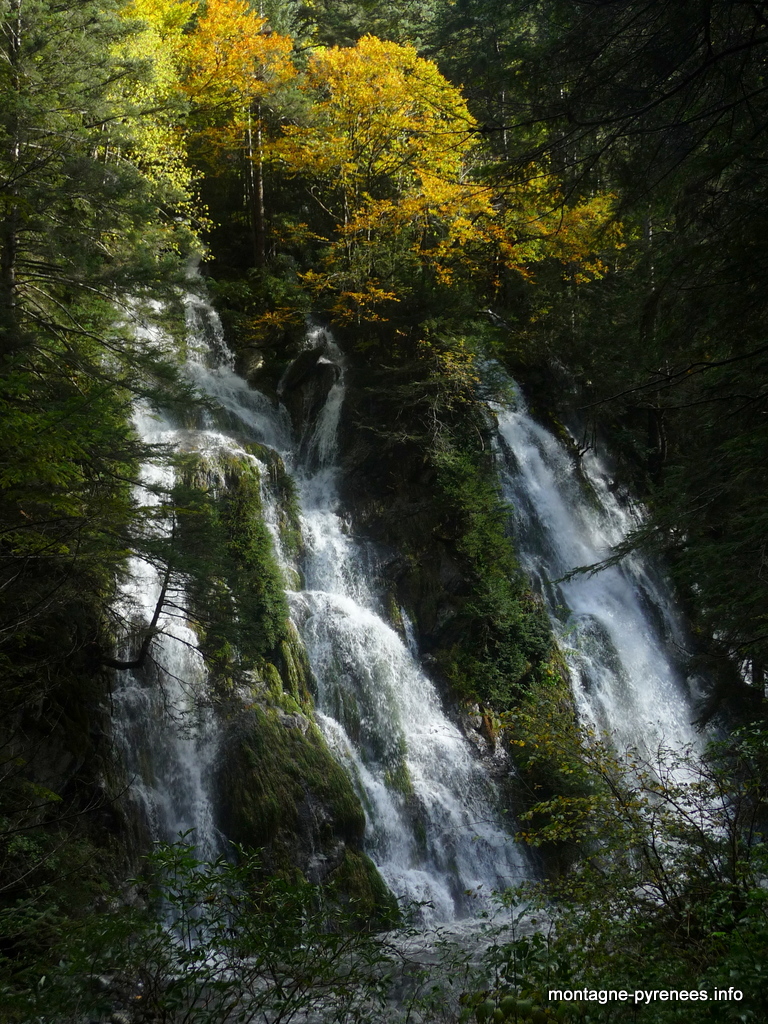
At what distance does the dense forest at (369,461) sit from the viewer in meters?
3.64

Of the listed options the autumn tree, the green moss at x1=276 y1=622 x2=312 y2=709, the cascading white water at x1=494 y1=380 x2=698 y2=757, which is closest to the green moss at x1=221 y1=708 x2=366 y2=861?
the green moss at x1=276 y1=622 x2=312 y2=709


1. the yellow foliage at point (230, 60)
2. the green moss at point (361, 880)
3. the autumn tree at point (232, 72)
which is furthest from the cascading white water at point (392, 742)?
the yellow foliage at point (230, 60)

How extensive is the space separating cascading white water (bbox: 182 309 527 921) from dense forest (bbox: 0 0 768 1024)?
13.9 inches

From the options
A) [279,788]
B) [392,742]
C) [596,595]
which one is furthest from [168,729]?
[596,595]

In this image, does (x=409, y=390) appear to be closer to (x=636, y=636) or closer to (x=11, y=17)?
(x=636, y=636)

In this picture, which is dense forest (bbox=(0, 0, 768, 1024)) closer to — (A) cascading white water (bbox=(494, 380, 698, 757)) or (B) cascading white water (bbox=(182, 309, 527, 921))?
(B) cascading white water (bbox=(182, 309, 527, 921))

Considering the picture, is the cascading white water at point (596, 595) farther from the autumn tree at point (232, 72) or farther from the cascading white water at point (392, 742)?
the autumn tree at point (232, 72)

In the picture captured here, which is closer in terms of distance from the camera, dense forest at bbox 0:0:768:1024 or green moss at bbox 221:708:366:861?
dense forest at bbox 0:0:768:1024

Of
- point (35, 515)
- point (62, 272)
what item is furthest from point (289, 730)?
point (62, 272)

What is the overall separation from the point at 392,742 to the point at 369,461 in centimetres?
673

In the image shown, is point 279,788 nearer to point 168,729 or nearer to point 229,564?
point 168,729

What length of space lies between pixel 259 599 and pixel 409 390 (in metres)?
6.49

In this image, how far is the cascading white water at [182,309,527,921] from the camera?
912cm

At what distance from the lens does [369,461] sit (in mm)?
Answer: 15195
